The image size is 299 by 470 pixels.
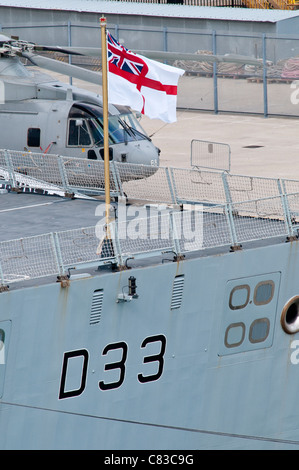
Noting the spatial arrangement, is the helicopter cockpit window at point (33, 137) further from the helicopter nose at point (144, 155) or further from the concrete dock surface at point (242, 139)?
the concrete dock surface at point (242, 139)

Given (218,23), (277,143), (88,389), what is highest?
(218,23)

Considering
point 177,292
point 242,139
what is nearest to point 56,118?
point 177,292

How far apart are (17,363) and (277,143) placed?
Answer: 79.0 ft

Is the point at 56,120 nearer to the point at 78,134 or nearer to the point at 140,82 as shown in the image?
the point at 78,134

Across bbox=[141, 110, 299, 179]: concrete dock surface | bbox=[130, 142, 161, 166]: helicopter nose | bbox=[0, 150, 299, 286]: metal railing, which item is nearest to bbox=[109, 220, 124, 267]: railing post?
bbox=[0, 150, 299, 286]: metal railing

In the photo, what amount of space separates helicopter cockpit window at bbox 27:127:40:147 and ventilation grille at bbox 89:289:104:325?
39.7 feet

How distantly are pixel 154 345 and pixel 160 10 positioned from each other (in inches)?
1469

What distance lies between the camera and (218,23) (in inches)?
1905

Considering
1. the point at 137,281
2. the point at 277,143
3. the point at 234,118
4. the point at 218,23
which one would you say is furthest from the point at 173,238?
the point at 218,23

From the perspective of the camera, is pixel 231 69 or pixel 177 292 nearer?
pixel 177 292

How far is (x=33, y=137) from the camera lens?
26.3 meters

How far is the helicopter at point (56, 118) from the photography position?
1009 inches

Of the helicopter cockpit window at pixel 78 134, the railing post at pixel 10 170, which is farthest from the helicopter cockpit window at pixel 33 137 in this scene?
the railing post at pixel 10 170
